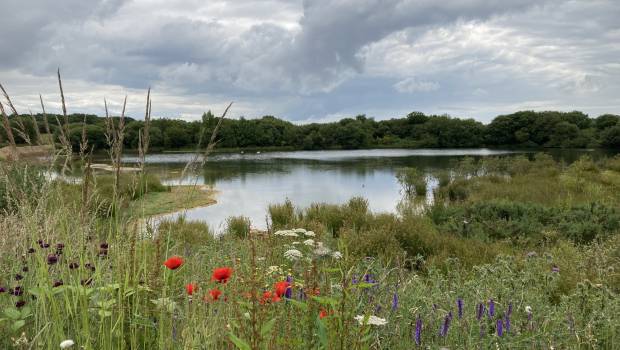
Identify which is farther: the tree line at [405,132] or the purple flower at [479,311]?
the tree line at [405,132]

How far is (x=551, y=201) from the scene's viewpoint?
13.4 meters

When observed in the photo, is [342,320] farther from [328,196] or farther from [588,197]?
[328,196]

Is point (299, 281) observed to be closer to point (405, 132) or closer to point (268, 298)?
point (268, 298)

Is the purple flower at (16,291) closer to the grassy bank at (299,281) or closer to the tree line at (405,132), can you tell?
the grassy bank at (299,281)

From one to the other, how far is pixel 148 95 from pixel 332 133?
89159mm

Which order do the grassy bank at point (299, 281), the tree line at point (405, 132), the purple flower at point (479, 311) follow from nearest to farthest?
1. the grassy bank at point (299, 281)
2. the purple flower at point (479, 311)
3. the tree line at point (405, 132)

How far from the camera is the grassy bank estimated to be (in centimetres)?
197

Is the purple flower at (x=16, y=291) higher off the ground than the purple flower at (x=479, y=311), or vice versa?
the purple flower at (x=16, y=291)

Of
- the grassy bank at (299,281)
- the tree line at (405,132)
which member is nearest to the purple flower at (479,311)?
the grassy bank at (299,281)

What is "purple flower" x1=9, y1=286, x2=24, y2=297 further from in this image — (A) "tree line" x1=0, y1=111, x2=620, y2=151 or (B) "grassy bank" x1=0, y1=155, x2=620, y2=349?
(A) "tree line" x1=0, y1=111, x2=620, y2=151

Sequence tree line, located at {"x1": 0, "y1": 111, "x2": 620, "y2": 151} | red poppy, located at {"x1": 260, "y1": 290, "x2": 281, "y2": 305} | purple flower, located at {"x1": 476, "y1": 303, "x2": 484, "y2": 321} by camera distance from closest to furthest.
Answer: red poppy, located at {"x1": 260, "y1": 290, "x2": 281, "y2": 305}, purple flower, located at {"x1": 476, "y1": 303, "x2": 484, "y2": 321}, tree line, located at {"x1": 0, "y1": 111, "x2": 620, "y2": 151}

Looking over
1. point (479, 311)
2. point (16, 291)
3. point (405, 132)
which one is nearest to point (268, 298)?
point (479, 311)

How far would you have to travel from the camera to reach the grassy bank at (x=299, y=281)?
1969 mm

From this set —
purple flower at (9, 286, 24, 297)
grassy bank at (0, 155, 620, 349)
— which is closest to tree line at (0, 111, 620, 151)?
grassy bank at (0, 155, 620, 349)
